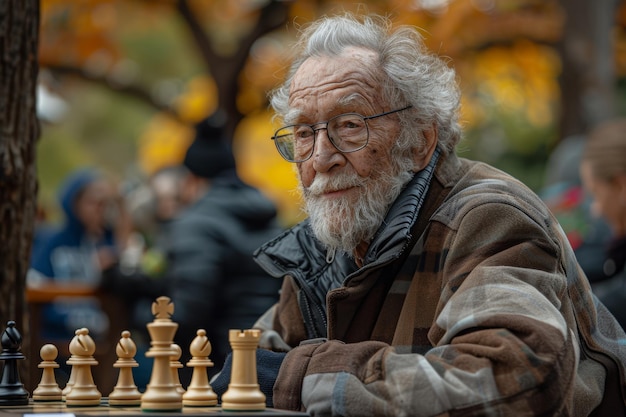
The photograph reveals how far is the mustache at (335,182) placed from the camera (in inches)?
142

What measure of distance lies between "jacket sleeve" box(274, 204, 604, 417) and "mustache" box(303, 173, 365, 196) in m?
0.54

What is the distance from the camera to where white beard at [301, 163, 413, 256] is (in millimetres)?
3598

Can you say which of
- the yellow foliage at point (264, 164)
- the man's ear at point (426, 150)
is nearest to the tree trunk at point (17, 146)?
the man's ear at point (426, 150)

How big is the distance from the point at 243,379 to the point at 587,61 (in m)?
9.48

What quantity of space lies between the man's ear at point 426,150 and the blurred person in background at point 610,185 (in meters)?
2.25

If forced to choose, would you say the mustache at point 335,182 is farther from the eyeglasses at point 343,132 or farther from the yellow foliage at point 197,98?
the yellow foliage at point 197,98

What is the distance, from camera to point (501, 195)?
3279 millimetres

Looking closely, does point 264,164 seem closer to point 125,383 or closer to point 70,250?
point 70,250

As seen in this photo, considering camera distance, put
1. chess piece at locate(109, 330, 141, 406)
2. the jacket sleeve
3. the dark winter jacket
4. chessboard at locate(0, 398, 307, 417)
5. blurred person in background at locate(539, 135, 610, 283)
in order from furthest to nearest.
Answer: the dark winter jacket → blurred person in background at locate(539, 135, 610, 283) → chess piece at locate(109, 330, 141, 406) → the jacket sleeve → chessboard at locate(0, 398, 307, 417)

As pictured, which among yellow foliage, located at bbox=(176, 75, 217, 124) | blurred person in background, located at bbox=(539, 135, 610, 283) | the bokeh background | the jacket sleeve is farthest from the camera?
yellow foliage, located at bbox=(176, 75, 217, 124)

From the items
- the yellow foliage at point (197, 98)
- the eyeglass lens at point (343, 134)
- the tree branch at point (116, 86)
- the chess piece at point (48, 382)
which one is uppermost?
the yellow foliage at point (197, 98)

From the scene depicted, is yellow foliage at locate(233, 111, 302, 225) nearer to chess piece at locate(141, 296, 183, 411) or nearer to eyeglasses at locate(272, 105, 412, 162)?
eyeglasses at locate(272, 105, 412, 162)

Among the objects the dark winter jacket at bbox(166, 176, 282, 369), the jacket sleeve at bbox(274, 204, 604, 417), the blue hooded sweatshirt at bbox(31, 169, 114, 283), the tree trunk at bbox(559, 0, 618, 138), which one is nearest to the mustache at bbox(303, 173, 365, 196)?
the jacket sleeve at bbox(274, 204, 604, 417)

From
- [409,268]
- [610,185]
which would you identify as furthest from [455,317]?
[610,185]
